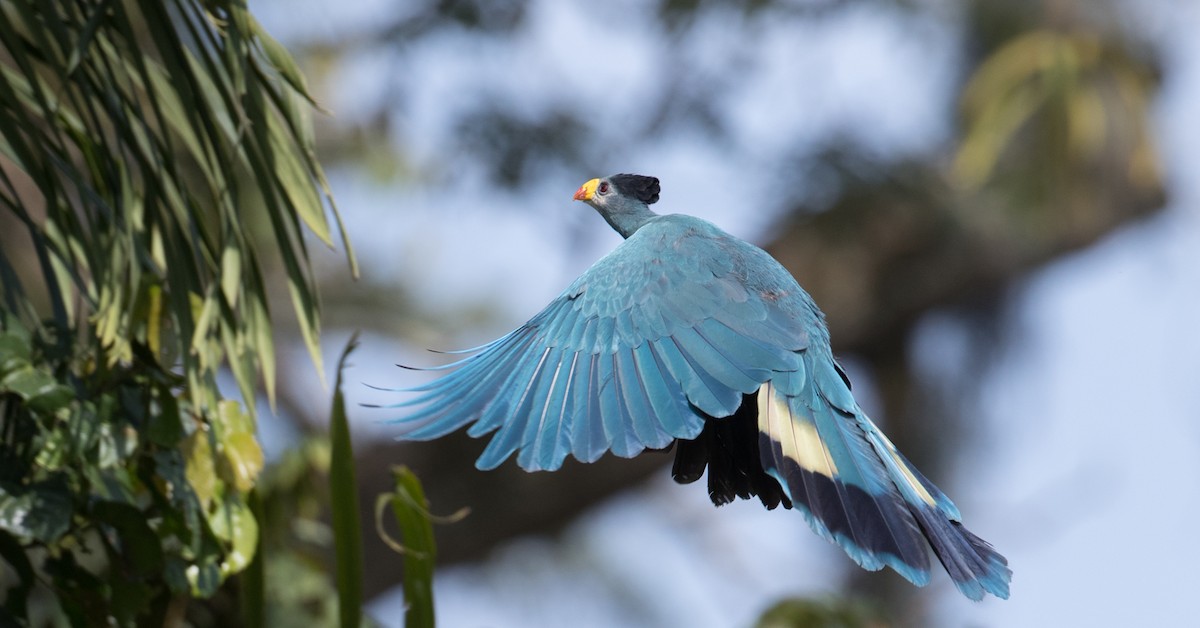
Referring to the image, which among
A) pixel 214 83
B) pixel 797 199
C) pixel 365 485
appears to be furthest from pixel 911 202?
pixel 214 83

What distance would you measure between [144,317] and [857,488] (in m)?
1.20

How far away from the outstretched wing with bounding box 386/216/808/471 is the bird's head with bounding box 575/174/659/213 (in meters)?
0.18

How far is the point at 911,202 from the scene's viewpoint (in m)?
6.57

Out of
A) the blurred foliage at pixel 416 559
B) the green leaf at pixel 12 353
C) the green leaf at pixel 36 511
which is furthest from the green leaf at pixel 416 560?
the green leaf at pixel 12 353

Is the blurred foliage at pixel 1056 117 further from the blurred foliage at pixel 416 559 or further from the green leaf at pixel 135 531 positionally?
the green leaf at pixel 135 531

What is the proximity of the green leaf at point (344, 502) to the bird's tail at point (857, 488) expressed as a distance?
0.71m

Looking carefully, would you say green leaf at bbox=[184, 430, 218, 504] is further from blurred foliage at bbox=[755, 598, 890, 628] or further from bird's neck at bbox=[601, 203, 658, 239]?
blurred foliage at bbox=[755, 598, 890, 628]

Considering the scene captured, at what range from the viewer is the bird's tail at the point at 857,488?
5.94 feet

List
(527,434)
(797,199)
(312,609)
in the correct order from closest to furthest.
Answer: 1. (527,434)
2. (312,609)
3. (797,199)

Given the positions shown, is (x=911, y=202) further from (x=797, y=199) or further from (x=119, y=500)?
(x=119, y=500)

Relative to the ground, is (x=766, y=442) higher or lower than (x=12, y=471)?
higher

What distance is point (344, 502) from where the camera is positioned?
232 centimetres

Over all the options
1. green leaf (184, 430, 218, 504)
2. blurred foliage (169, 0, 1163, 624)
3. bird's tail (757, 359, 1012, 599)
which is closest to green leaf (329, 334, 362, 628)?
green leaf (184, 430, 218, 504)

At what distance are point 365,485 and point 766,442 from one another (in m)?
3.61
